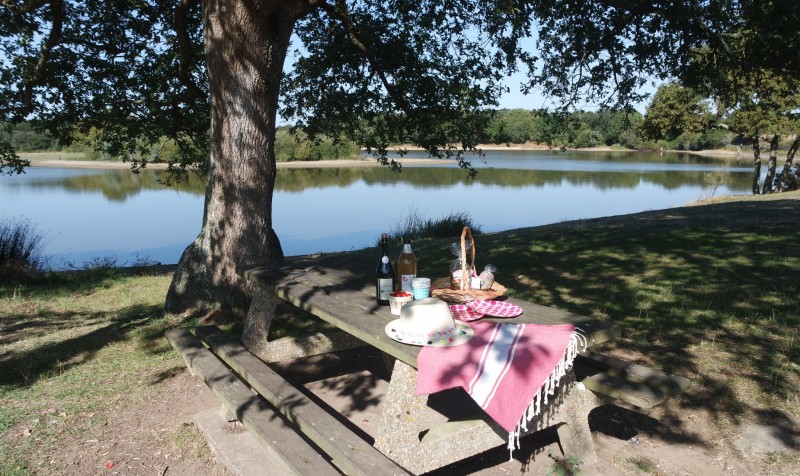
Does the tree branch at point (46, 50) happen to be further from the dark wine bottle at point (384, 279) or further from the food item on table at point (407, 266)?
the food item on table at point (407, 266)

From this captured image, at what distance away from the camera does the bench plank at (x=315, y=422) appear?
220cm

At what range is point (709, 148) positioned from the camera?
66.1 m

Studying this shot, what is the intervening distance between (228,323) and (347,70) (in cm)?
487

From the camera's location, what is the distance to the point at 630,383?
272 centimetres

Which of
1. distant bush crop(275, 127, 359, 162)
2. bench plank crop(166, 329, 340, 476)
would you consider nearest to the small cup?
bench plank crop(166, 329, 340, 476)

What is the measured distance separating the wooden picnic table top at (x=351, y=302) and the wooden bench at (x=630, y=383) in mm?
323

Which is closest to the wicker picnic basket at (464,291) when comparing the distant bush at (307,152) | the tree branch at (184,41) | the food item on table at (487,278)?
the food item on table at (487,278)

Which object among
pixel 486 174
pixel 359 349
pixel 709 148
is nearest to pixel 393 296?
pixel 359 349

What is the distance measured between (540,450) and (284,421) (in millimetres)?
1387

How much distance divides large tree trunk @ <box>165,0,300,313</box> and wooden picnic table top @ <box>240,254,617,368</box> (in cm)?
129

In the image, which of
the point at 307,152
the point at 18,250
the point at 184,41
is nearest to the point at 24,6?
the point at 184,41

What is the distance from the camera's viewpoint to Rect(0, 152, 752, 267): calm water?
696 inches

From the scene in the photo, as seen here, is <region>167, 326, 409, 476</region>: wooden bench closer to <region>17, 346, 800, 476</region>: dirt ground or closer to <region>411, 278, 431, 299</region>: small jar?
<region>17, 346, 800, 476</region>: dirt ground

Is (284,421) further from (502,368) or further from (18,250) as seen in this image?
(18,250)
